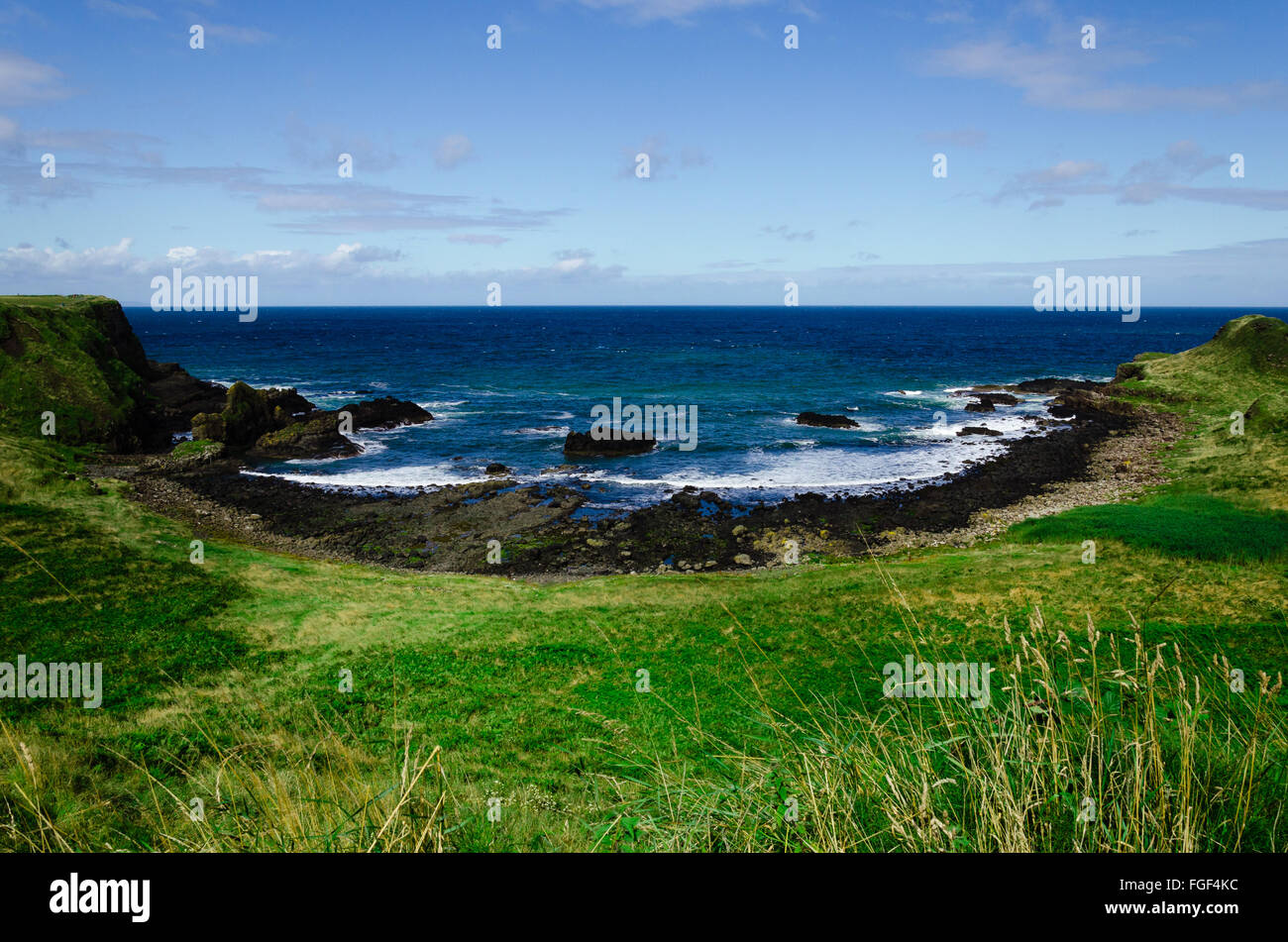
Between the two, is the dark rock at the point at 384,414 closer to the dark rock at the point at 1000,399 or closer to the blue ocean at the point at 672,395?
the blue ocean at the point at 672,395

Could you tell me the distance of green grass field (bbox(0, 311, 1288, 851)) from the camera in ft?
11.3

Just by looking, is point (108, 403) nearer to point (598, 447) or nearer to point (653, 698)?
point (598, 447)

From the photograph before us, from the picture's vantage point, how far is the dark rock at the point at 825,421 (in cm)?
5222

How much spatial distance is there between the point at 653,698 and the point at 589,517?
18845mm

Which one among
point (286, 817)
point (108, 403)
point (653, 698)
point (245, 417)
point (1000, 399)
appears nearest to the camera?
point (286, 817)

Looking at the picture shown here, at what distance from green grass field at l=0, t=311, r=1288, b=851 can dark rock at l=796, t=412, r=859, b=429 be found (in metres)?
26.2

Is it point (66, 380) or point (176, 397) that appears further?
point (176, 397)

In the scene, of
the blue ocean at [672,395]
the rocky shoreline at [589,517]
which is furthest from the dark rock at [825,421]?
the rocky shoreline at [589,517]

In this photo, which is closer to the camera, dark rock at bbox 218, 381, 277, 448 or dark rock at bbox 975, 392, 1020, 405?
dark rock at bbox 218, 381, 277, 448

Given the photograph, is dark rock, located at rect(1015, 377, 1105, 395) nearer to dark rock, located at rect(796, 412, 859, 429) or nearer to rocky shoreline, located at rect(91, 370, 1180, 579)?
→ dark rock, located at rect(796, 412, 859, 429)

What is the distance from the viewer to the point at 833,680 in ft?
44.1

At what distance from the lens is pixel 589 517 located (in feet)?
104

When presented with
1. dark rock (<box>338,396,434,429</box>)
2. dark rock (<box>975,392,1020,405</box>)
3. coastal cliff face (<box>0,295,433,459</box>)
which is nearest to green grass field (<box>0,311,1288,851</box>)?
coastal cliff face (<box>0,295,433,459</box>)

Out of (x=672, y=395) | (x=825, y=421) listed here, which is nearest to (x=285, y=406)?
(x=672, y=395)
